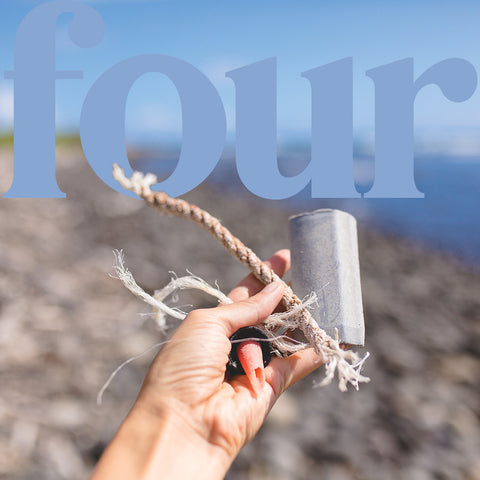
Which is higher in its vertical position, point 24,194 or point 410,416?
point 24,194

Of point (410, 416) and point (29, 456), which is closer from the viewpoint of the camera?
point (29, 456)

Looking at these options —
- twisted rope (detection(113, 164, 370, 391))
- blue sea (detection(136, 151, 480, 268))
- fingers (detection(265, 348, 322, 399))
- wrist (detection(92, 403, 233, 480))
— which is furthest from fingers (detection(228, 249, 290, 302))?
blue sea (detection(136, 151, 480, 268))

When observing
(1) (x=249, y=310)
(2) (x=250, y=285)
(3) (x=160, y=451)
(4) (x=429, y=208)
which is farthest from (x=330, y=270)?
(4) (x=429, y=208)

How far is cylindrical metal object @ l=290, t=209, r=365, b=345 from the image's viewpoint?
2.81 meters

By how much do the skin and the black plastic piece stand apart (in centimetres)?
10

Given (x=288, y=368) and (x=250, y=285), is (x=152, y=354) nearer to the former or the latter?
(x=250, y=285)

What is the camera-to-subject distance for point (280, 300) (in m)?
2.93

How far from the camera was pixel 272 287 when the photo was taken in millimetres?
2885

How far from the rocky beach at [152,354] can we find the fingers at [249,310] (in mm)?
2186

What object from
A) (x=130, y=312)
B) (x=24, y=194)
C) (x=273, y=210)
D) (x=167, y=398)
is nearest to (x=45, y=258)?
(x=24, y=194)

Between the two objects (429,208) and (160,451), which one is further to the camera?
(429,208)

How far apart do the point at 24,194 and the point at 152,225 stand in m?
4.30

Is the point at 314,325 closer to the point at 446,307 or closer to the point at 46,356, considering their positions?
the point at 46,356

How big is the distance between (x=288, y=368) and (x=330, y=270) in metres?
0.73
